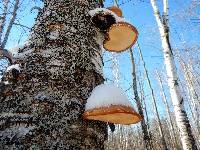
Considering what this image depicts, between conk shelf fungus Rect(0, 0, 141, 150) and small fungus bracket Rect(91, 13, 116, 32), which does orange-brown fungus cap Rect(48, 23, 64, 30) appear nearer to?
conk shelf fungus Rect(0, 0, 141, 150)

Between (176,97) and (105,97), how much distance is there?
18.9 ft

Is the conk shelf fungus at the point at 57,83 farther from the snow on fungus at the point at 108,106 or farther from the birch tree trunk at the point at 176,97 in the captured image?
the birch tree trunk at the point at 176,97

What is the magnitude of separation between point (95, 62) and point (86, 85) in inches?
7.9

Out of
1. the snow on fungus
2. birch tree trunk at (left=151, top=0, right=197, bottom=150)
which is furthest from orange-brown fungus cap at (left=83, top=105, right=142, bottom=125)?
birch tree trunk at (left=151, top=0, right=197, bottom=150)

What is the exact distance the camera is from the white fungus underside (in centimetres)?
129

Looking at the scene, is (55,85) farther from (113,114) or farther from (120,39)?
(120,39)

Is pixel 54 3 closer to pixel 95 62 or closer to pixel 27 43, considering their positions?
pixel 27 43

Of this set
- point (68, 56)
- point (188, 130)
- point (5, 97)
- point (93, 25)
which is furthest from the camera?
point (188, 130)

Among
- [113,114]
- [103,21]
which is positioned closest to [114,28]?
[103,21]

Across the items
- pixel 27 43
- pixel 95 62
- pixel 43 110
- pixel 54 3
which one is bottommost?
pixel 43 110

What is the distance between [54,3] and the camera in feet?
5.36

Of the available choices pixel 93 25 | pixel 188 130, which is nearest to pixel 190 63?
pixel 188 130

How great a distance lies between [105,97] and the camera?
1.44 m

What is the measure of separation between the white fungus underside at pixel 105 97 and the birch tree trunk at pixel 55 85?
37 millimetres
